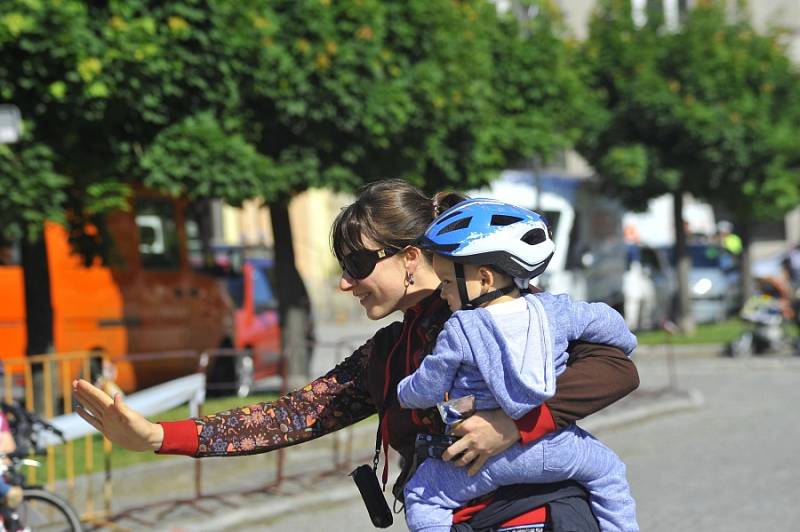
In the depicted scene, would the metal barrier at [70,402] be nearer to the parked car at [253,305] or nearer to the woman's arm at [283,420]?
the woman's arm at [283,420]

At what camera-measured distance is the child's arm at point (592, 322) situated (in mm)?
3094

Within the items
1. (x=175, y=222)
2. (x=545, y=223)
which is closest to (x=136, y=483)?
(x=175, y=222)

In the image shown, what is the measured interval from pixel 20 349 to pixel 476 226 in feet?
42.8

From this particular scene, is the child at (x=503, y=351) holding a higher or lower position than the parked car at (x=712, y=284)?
higher

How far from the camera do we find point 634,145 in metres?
25.2

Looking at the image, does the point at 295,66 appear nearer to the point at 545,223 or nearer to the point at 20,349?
the point at 20,349

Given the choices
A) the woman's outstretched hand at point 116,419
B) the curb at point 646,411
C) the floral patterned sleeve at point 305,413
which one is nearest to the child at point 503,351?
the floral patterned sleeve at point 305,413

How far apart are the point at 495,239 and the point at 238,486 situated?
752 cm

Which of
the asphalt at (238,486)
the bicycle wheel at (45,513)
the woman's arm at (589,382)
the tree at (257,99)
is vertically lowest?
the asphalt at (238,486)

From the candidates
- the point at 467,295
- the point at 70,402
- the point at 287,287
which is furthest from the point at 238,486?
the point at 467,295

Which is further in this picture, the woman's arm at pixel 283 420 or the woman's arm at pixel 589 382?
the woman's arm at pixel 283 420

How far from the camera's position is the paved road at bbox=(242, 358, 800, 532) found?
8.64 meters

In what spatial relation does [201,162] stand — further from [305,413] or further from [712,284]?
[712,284]

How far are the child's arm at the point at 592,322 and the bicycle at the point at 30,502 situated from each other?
4590mm
